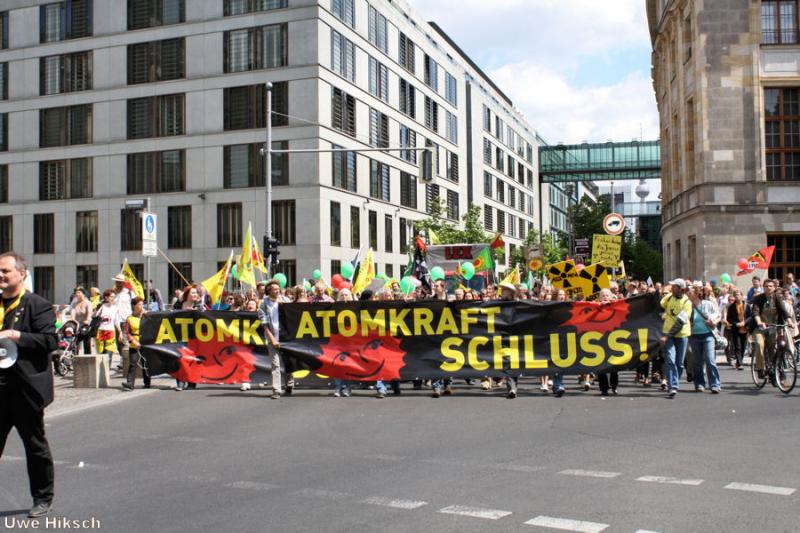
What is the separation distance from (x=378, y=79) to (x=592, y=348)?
1576 inches

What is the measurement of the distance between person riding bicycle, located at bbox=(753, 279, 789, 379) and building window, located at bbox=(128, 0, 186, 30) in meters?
38.6

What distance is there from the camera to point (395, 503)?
623 centimetres

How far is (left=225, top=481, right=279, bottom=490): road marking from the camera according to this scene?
6840mm

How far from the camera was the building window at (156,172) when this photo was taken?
45.4m

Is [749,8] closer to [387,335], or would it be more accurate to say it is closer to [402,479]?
[387,335]

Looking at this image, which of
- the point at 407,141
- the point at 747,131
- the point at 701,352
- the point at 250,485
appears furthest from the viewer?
the point at 407,141

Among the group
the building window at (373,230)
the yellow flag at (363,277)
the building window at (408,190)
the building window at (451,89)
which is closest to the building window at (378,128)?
the building window at (408,190)

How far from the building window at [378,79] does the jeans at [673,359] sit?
38815 mm

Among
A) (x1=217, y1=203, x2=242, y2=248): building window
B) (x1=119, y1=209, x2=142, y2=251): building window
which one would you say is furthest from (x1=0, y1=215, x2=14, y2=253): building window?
(x1=217, y1=203, x2=242, y2=248): building window

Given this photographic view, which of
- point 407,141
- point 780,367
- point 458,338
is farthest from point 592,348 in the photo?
point 407,141

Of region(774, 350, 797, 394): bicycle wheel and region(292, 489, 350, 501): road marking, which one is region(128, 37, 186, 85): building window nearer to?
region(774, 350, 797, 394): bicycle wheel

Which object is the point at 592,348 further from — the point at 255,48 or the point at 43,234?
the point at 43,234

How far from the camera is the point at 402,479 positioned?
23.2 feet

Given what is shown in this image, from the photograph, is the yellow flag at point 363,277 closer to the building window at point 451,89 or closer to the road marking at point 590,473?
the road marking at point 590,473
